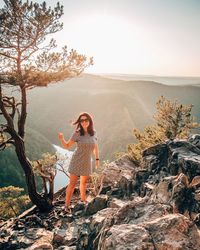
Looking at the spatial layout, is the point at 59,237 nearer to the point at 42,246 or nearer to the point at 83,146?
the point at 42,246

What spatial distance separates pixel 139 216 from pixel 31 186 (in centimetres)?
623

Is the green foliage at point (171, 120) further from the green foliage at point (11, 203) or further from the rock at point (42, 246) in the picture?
the rock at point (42, 246)

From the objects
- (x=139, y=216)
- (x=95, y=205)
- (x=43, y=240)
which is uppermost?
(x=139, y=216)

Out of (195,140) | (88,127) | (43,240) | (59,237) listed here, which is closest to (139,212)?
(59,237)

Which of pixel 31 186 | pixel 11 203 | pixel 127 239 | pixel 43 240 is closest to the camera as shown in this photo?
pixel 127 239

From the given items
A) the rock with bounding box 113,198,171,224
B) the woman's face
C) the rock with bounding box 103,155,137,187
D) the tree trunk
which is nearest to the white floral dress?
the woman's face

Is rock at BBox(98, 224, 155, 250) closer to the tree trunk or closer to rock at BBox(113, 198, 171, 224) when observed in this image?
rock at BBox(113, 198, 171, 224)

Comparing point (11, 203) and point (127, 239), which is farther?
point (11, 203)

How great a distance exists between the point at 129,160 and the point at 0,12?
324 inches

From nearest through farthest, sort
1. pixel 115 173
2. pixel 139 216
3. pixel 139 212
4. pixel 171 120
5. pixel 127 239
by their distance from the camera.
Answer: pixel 127 239, pixel 139 216, pixel 139 212, pixel 115 173, pixel 171 120

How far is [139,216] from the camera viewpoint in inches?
180

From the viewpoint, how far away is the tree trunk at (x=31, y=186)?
9.63 metres

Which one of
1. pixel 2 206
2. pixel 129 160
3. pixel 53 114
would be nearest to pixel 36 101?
pixel 53 114

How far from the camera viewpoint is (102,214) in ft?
18.0
